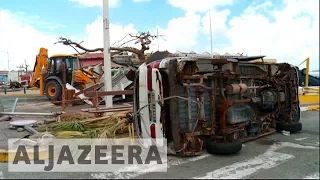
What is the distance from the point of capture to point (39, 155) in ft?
16.2

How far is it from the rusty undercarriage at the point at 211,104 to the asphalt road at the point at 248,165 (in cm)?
22

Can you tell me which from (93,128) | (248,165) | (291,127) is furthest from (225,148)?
(93,128)

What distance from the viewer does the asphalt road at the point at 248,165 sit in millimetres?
4023

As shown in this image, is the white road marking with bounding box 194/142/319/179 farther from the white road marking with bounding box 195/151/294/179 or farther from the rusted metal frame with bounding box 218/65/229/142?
the rusted metal frame with bounding box 218/65/229/142

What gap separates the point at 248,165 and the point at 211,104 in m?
1.22

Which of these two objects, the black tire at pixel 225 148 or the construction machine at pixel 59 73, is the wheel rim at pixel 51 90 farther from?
the black tire at pixel 225 148

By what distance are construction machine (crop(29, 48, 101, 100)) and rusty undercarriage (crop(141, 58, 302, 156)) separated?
10.4 m

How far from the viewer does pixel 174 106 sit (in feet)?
15.3

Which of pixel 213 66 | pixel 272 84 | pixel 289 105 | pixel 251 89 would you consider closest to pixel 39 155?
pixel 213 66

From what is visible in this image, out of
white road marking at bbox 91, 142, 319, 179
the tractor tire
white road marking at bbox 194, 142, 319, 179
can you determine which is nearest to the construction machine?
the tractor tire

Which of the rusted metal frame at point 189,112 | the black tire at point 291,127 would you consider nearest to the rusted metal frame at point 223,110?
the rusted metal frame at point 189,112

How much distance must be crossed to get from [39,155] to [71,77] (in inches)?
463

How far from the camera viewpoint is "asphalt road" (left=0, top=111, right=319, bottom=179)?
4023mm

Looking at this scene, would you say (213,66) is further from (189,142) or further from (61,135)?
(61,135)
